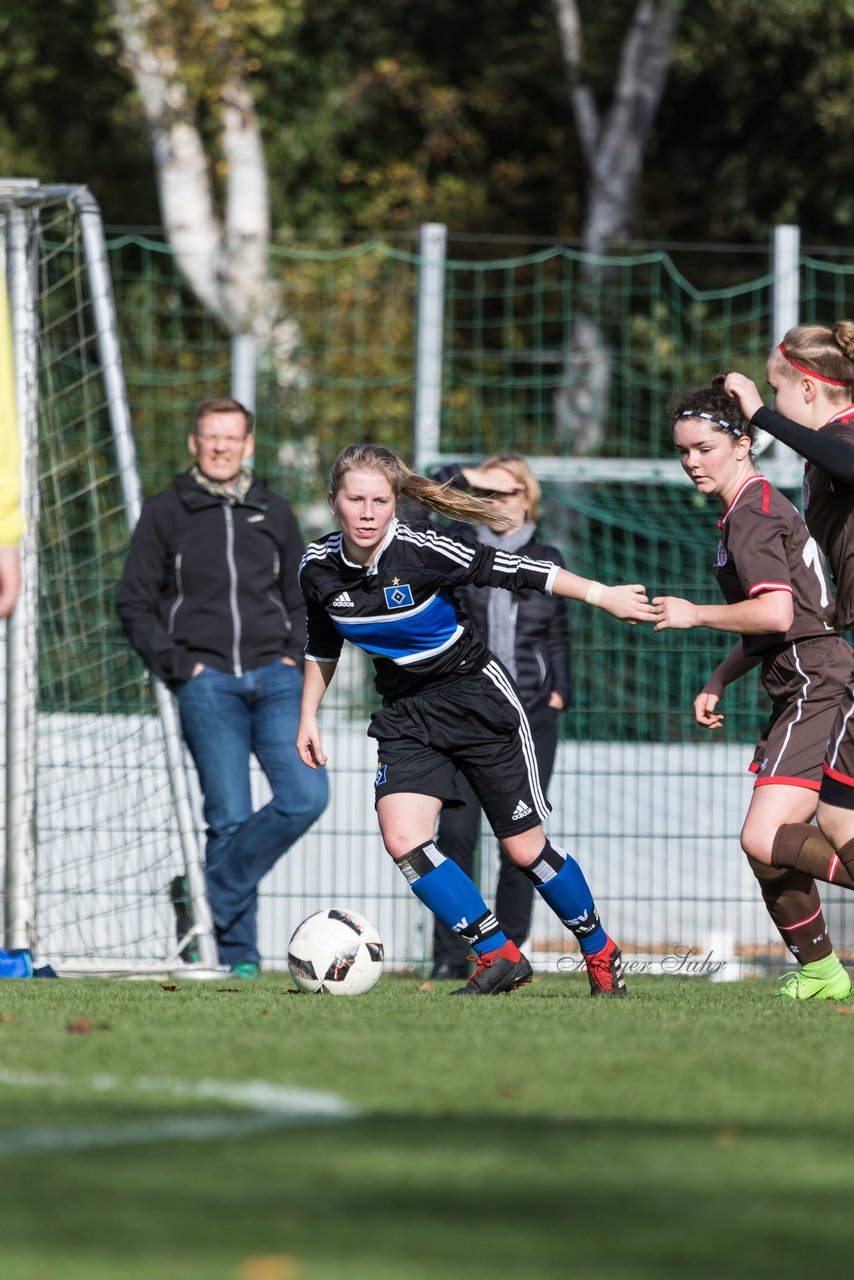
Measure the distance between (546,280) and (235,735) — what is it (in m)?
12.9

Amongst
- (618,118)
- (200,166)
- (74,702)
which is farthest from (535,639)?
(618,118)

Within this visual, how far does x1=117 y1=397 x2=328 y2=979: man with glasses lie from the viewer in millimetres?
8211

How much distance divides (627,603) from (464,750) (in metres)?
0.80

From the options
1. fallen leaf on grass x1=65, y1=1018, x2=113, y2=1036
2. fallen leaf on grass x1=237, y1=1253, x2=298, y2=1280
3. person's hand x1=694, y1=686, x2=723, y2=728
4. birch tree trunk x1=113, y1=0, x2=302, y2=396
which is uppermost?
birch tree trunk x1=113, y1=0, x2=302, y2=396

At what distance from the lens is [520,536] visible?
844 cm

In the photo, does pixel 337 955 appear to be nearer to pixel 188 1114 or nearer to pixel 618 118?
pixel 188 1114

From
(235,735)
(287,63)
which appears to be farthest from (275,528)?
(287,63)

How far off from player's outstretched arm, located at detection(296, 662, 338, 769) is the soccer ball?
532 millimetres

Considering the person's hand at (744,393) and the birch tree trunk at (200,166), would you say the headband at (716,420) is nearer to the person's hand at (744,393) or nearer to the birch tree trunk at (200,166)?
the person's hand at (744,393)

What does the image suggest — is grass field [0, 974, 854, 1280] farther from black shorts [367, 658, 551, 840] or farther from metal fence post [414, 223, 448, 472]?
metal fence post [414, 223, 448, 472]

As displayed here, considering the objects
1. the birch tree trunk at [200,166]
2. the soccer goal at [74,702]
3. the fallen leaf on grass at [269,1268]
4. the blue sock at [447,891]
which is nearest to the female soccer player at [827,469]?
the blue sock at [447,891]

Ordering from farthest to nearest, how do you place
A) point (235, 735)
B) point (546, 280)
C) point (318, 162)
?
point (318, 162)
point (546, 280)
point (235, 735)

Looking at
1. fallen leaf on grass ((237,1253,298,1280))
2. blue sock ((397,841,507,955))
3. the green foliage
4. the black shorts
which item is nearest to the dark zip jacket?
the black shorts

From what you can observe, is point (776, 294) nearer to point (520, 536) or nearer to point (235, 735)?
point (520, 536)
